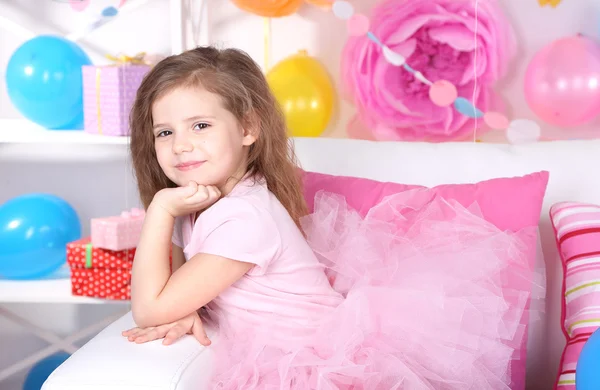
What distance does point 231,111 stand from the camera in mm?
1354

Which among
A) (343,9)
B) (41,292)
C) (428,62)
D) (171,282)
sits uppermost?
(343,9)

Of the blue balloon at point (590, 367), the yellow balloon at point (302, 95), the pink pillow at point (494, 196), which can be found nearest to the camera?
the blue balloon at point (590, 367)

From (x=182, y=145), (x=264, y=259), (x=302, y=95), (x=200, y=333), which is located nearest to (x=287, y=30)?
(x=302, y=95)

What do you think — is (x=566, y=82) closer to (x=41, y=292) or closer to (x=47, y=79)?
(x=47, y=79)

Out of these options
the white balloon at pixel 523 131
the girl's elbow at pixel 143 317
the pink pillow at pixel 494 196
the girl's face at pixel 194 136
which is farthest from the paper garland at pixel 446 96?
the girl's elbow at pixel 143 317

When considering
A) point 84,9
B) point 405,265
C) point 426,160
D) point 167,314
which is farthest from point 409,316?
point 84,9

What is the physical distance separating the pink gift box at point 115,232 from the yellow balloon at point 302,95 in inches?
19.0

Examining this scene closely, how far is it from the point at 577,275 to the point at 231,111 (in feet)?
2.38

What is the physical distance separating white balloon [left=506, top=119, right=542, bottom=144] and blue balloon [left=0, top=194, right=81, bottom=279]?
1231mm

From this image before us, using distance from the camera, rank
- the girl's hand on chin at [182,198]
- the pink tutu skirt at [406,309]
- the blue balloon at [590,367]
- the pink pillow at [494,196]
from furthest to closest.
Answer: the pink pillow at [494,196], the girl's hand on chin at [182,198], the pink tutu skirt at [406,309], the blue balloon at [590,367]

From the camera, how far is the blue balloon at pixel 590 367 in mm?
948

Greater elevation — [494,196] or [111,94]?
[111,94]

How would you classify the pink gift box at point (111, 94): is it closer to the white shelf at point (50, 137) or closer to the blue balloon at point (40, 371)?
the white shelf at point (50, 137)

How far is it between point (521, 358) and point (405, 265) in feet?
0.94
